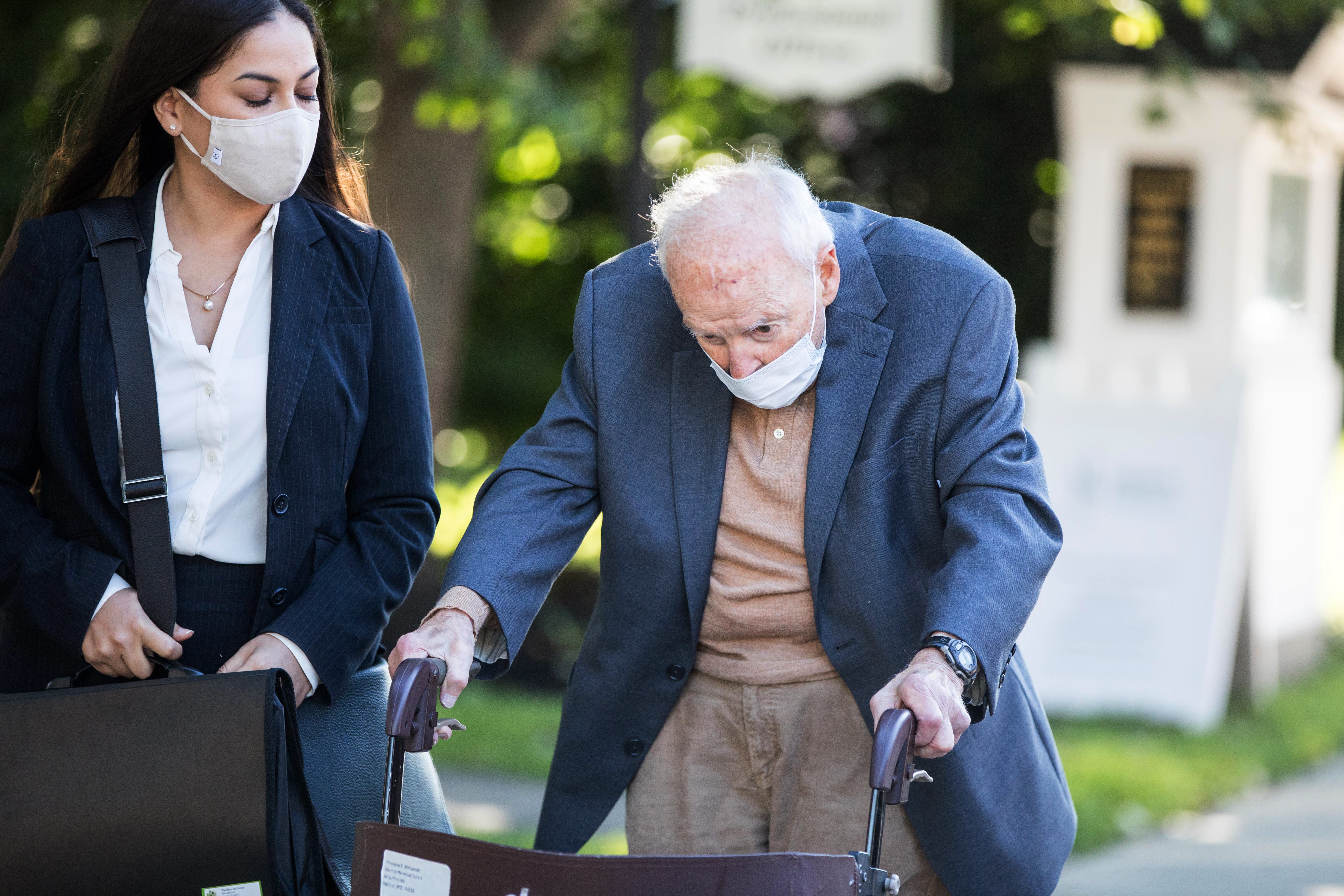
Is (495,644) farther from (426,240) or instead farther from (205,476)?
(426,240)

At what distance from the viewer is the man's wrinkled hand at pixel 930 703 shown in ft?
6.73

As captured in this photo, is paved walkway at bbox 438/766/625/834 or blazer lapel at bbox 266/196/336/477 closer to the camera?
blazer lapel at bbox 266/196/336/477

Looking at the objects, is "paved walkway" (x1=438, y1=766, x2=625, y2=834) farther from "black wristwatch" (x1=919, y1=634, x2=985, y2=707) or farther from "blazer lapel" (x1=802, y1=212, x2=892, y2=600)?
"black wristwatch" (x1=919, y1=634, x2=985, y2=707)

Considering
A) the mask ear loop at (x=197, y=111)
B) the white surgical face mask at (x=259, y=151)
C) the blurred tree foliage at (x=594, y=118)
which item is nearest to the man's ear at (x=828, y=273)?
the white surgical face mask at (x=259, y=151)

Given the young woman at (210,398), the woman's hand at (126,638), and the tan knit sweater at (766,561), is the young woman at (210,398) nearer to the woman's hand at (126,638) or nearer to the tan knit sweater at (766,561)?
the woman's hand at (126,638)

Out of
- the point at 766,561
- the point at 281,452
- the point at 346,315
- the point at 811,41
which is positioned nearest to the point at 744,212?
the point at 766,561

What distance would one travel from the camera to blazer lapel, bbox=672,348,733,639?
249 cm

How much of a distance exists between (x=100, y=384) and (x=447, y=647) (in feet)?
2.25

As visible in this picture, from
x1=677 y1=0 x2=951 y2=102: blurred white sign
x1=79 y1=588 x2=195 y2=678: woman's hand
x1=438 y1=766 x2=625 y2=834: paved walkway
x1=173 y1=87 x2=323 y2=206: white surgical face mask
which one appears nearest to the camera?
x1=79 y1=588 x2=195 y2=678: woman's hand

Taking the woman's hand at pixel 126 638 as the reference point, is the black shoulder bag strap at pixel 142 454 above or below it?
above

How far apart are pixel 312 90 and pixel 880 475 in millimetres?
1128

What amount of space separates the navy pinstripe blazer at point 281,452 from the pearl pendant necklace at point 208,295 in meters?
0.09

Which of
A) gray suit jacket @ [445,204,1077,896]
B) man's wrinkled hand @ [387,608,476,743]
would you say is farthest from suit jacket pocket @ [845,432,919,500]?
man's wrinkled hand @ [387,608,476,743]

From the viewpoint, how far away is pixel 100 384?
2.36 meters
